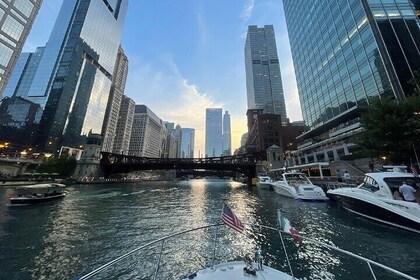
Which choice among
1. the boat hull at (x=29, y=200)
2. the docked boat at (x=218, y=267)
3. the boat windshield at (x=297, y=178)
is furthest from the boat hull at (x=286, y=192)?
the boat hull at (x=29, y=200)

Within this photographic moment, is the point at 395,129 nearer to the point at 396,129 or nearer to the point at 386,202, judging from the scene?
the point at 396,129

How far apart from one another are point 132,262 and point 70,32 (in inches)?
6407

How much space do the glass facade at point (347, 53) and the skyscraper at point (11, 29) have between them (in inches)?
3660

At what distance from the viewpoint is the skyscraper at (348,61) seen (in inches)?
1612

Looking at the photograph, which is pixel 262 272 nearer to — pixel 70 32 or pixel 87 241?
pixel 87 241

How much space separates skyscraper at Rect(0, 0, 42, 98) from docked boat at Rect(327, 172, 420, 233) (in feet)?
270

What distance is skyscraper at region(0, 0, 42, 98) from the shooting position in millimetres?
52469

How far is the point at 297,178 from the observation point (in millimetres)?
27812

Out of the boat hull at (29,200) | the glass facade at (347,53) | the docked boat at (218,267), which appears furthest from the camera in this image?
the glass facade at (347,53)

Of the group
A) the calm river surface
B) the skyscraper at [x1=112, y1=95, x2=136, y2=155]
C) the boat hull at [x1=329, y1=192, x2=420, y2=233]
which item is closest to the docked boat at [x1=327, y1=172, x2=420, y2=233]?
the boat hull at [x1=329, y1=192, x2=420, y2=233]

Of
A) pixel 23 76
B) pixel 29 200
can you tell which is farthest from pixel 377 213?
pixel 23 76

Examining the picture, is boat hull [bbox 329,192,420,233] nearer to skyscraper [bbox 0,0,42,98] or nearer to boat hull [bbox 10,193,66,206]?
boat hull [bbox 10,193,66,206]

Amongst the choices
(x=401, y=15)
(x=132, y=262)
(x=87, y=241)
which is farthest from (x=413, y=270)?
(x=401, y=15)

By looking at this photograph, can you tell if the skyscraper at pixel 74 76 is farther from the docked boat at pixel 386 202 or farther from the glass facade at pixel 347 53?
the docked boat at pixel 386 202
